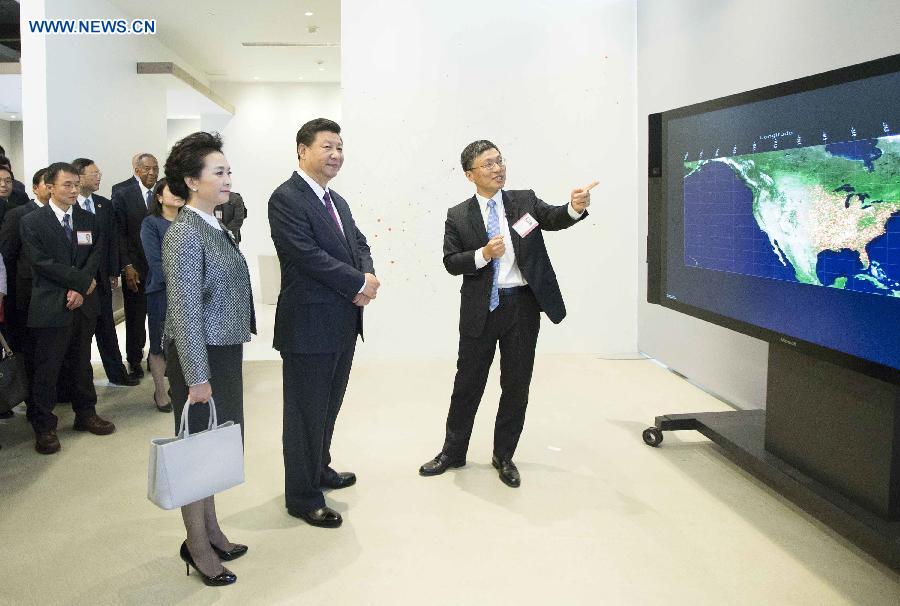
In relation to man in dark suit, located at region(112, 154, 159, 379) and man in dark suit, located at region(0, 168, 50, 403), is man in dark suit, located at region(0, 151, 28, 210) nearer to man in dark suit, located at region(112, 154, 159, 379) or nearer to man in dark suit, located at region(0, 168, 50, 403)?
man in dark suit, located at region(0, 168, 50, 403)

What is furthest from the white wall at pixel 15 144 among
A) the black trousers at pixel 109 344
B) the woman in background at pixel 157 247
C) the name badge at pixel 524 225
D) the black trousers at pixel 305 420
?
the name badge at pixel 524 225

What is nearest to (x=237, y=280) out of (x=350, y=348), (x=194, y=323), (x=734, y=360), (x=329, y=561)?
(x=194, y=323)

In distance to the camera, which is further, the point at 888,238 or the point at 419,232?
the point at 419,232

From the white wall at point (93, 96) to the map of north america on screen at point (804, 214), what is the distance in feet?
17.9

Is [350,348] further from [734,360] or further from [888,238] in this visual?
[734,360]

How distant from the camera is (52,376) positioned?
429 cm

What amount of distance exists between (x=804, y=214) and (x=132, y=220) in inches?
185

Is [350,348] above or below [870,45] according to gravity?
below

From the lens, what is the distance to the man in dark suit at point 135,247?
5.85m

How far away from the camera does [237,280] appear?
2713 mm

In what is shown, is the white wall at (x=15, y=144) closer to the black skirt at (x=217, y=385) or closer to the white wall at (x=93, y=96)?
the white wall at (x=93, y=96)

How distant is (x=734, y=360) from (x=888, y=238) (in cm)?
233

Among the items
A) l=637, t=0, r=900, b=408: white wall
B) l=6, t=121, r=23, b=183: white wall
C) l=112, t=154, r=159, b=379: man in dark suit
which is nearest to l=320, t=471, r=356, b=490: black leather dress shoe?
l=637, t=0, r=900, b=408: white wall

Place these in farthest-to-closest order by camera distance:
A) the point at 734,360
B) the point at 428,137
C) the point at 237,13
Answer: the point at 237,13
the point at 428,137
the point at 734,360
